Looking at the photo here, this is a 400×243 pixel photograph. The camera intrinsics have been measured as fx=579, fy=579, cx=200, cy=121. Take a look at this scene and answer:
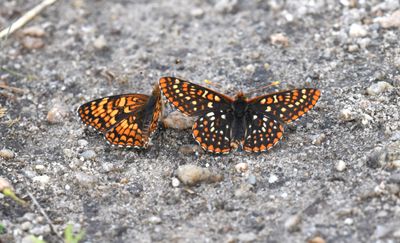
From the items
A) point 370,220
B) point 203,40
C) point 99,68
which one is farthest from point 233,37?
point 370,220

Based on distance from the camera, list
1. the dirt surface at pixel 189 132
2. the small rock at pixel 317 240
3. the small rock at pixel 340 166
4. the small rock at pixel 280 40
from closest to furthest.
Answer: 1. the small rock at pixel 317 240
2. the dirt surface at pixel 189 132
3. the small rock at pixel 340 166
4. the small rock at pixel 280 40

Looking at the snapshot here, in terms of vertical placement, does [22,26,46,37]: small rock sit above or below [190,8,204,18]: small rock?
below

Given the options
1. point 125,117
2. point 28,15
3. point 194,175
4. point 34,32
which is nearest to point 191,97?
point 125,117

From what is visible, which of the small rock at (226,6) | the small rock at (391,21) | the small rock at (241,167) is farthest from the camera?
the small rock at (226,6)

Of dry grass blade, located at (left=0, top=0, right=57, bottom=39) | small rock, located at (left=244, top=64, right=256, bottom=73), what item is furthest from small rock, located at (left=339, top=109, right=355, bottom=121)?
dry grass blade, located at (left=0, top=0, right=57, bottom=39)

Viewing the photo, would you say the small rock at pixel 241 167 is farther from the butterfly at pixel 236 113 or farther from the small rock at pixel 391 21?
the small rock at pixel 391 21

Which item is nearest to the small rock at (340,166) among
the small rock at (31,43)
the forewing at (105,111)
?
the forewing at (105,111)

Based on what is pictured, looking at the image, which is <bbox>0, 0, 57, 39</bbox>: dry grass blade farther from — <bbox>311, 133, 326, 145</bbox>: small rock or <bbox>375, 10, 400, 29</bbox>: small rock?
<bbox>375, 10, 400, 29</bbox>: small rock
